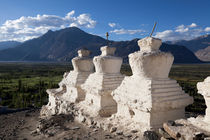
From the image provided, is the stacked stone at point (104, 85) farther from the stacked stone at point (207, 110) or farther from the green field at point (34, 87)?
the green field at point (34, 87)

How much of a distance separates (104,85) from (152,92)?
286 cm

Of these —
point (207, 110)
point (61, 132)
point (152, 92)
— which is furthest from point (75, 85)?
point (207, 110)

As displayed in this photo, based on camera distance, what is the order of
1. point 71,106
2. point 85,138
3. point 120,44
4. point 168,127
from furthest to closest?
point 120,44
point 71,106
point 85,138
point 168,127

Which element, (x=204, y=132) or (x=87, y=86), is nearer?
(x=204, y=132)

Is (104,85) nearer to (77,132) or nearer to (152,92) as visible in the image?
(77,132)

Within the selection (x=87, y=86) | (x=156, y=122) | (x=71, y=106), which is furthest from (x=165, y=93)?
(x=71, y=106)

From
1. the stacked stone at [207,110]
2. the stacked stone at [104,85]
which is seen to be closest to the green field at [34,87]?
the stacked stone at [104,85]

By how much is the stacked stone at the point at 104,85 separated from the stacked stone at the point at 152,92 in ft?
5.30

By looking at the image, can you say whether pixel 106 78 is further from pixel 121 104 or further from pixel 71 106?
pixel 71 106

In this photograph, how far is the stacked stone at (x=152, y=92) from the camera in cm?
585

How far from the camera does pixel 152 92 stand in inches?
230

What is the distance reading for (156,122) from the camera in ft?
19.8

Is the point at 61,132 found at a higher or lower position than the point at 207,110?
lower

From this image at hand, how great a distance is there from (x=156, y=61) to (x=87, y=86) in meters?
3.97
